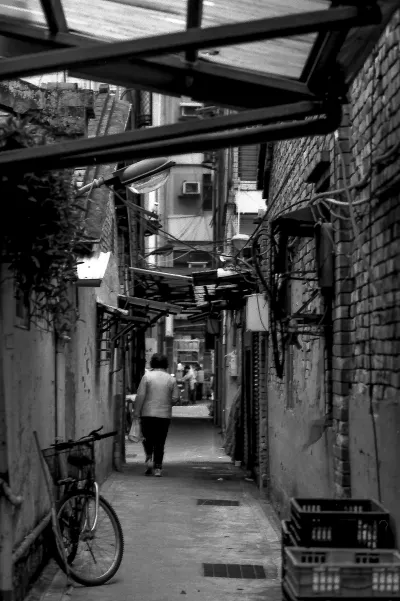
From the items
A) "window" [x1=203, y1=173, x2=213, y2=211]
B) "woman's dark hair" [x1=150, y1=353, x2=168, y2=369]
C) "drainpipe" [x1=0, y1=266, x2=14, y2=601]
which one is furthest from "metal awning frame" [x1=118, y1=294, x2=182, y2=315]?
"window" [x1=203, y1=173, x2=213, y2=211]

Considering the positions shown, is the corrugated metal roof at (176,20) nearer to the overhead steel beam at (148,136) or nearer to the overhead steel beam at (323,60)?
the overhead steel beam at (323,60)

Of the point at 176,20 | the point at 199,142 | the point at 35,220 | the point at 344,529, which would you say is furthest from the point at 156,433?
the point at 344,529

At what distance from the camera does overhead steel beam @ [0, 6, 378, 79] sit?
176 inches

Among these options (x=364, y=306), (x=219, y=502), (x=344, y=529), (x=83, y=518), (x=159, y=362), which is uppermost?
(x=364, y=306)

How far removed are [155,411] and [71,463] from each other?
24.8 ft

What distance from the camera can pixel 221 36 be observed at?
4.52 m

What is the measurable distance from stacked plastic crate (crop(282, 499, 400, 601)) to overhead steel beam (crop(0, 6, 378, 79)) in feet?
7.14

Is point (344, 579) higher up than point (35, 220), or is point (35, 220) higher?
point (35, 220)

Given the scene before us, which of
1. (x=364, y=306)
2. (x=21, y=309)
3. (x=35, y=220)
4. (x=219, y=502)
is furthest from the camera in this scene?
(x=219, y=502)

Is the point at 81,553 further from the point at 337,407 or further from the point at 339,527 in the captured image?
the point at 339,527

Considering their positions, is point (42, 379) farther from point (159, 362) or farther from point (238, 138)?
point (159, 362)

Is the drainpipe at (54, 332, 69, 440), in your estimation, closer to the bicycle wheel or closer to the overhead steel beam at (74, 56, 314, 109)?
the bicycle wheel

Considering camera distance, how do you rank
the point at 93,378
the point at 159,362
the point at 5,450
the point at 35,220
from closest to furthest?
the point at 5,450
the point at 35,220
the point at 93,378
the point at 159,362

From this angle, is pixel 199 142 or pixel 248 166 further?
pixel 248 166
